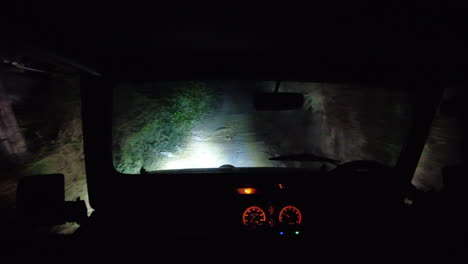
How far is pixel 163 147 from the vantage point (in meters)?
2.48

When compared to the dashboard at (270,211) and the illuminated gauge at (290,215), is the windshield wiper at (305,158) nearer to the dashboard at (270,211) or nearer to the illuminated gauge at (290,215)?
the dashboard at (270,211)

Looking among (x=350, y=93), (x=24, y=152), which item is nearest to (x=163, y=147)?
(x=350, y=93)

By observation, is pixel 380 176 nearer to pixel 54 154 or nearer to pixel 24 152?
pixel 24 152

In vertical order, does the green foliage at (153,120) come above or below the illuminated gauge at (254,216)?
above

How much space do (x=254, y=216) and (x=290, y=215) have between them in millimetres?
312

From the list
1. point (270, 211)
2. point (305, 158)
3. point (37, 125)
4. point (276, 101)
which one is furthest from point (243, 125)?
point (37, 125)

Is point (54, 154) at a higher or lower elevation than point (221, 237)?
higher

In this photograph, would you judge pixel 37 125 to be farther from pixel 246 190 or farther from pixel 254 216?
pixel 254 216

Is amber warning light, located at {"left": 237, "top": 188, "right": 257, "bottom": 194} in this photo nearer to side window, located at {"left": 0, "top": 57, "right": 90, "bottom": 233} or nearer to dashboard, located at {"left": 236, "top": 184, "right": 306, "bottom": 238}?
dashboard, located at {"left": 236, "top": 184, "right": 306, "bottom": 238}

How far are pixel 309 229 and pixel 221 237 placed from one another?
749 mm

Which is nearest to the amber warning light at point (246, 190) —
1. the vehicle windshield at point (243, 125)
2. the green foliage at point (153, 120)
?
the vehicle windshield at point (243, 125)

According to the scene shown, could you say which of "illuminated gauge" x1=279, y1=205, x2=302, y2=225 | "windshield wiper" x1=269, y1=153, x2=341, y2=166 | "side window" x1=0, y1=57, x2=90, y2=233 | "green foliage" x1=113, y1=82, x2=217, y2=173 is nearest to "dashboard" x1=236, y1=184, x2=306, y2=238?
"illuminated gauge" x1=279, y1=205, x2=302, y2=225

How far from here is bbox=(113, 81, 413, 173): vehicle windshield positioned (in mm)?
2258

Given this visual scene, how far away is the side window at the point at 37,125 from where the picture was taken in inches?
137
